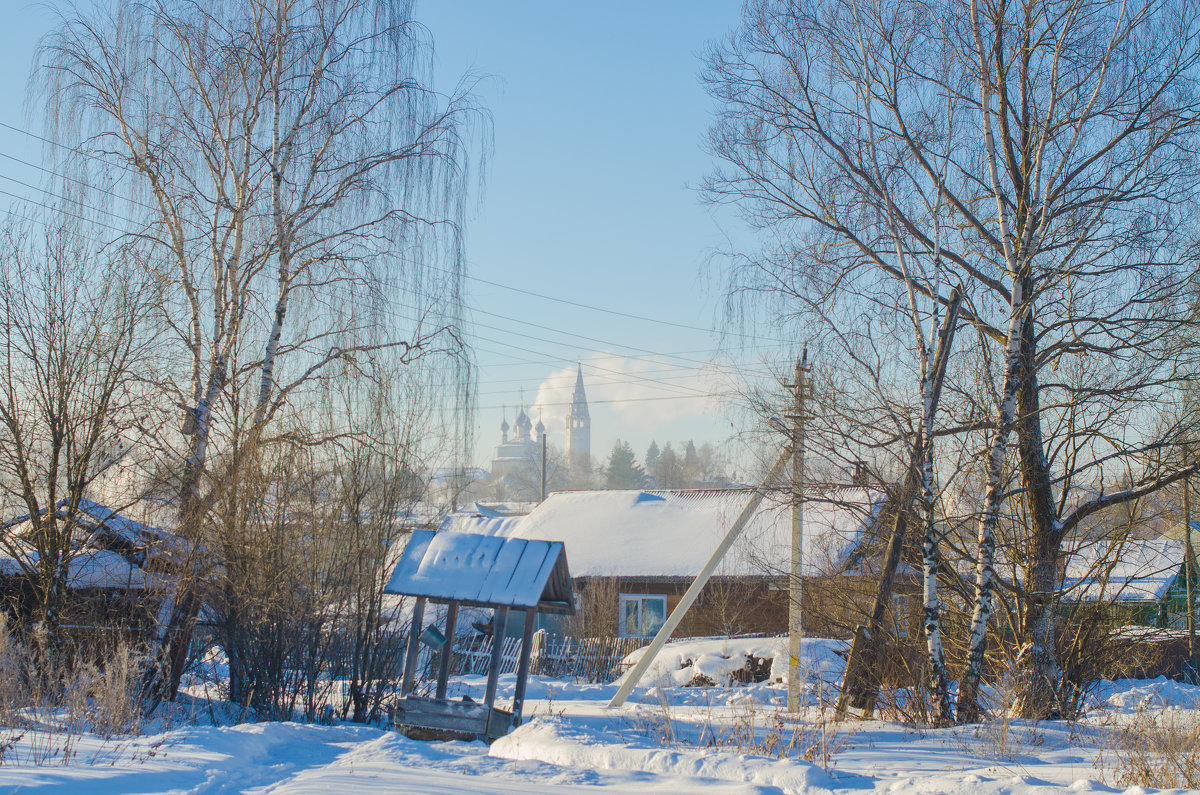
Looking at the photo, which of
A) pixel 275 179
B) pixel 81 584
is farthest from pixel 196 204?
pixel 81 584

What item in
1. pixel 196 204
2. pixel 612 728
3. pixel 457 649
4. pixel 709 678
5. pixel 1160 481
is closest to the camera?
pixel 612 728

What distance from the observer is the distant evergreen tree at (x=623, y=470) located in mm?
92938

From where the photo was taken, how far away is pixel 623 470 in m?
93.6

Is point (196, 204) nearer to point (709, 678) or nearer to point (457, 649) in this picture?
point (709, 678)

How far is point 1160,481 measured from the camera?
10781 mm

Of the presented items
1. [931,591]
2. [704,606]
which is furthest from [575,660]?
[931,591]

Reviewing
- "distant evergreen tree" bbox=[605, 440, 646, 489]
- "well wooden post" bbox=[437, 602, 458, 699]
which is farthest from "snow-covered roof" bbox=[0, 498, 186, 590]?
"distant evergreen tree" bbox=[605, 440, 646, 489]

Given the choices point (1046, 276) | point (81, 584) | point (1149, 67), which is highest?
point (1149, 67)

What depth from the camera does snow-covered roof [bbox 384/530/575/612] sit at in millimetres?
9805

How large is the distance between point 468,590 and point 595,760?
9.25ft

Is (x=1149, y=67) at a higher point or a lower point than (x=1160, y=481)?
higher

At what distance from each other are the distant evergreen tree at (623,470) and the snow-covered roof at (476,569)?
8219 cm

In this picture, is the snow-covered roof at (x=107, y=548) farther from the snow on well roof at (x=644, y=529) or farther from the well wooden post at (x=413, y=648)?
the snow on well roof at (x=644, y=529)

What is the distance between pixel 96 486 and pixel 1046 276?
39.5 feet
